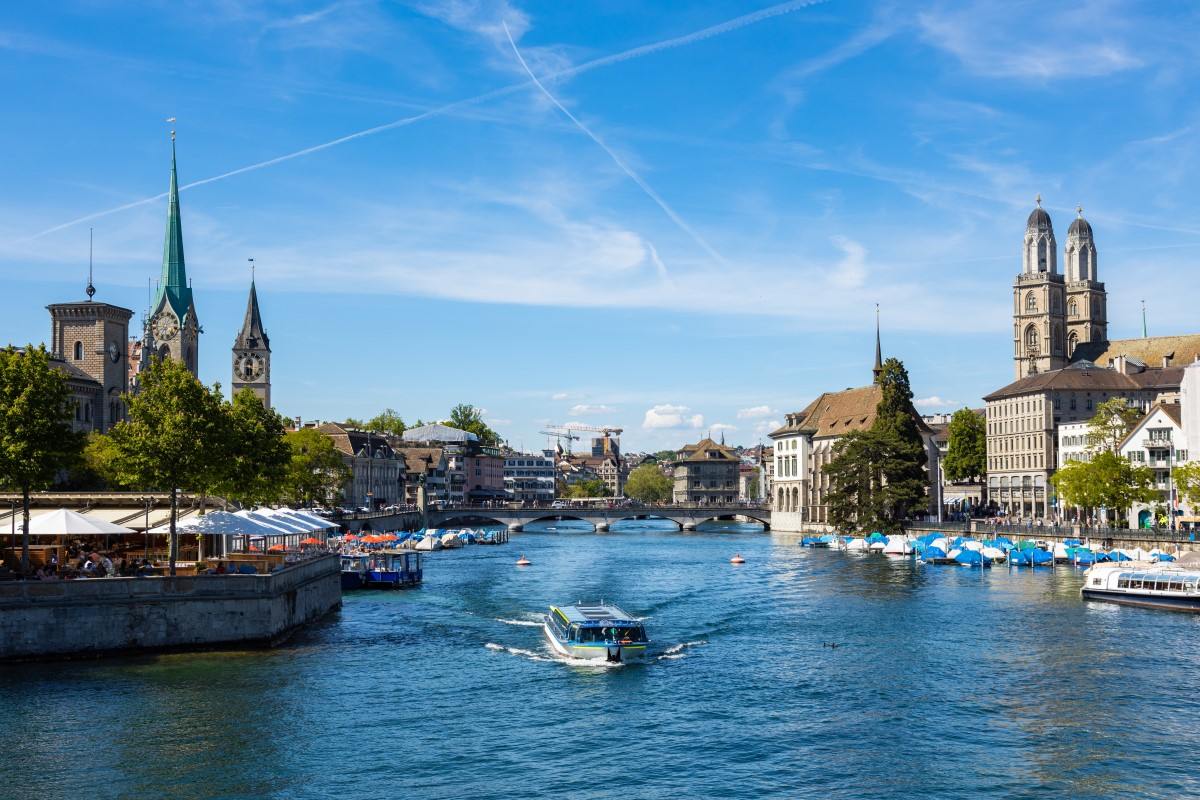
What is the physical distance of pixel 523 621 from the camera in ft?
211

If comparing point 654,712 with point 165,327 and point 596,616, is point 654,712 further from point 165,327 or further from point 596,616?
point 165,327

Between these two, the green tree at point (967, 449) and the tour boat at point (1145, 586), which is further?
the green tree at point (967, 449)

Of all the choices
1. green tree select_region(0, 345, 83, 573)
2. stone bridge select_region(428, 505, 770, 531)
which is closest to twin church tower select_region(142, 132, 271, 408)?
stone bridge select_region(428, 505, 770, 531)

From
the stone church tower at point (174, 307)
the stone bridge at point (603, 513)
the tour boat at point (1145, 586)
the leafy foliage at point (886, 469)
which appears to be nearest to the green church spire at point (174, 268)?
the stone church tower at point (174, 307)

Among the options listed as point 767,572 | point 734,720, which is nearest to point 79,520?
point 734,720

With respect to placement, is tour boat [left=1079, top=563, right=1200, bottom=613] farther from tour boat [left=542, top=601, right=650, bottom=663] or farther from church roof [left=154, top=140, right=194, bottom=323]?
church roof [left=154, top=140, right=194, bottom=323]

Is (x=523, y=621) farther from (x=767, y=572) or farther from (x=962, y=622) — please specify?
(x=767, y=572)

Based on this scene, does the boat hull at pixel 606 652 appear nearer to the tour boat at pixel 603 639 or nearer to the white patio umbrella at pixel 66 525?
the tour boat at pixel 603 639

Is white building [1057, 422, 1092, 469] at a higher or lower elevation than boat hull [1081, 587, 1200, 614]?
higher

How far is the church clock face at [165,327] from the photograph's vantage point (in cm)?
19150

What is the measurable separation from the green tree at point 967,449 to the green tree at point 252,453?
395ft

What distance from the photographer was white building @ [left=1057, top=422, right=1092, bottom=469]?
144 meters

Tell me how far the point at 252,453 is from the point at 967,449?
13571 centimetres

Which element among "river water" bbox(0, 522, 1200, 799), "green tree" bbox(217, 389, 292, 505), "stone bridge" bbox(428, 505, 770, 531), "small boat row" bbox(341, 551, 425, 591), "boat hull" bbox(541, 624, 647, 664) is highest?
"green tree" bbox(217, 389, 292, 505)
